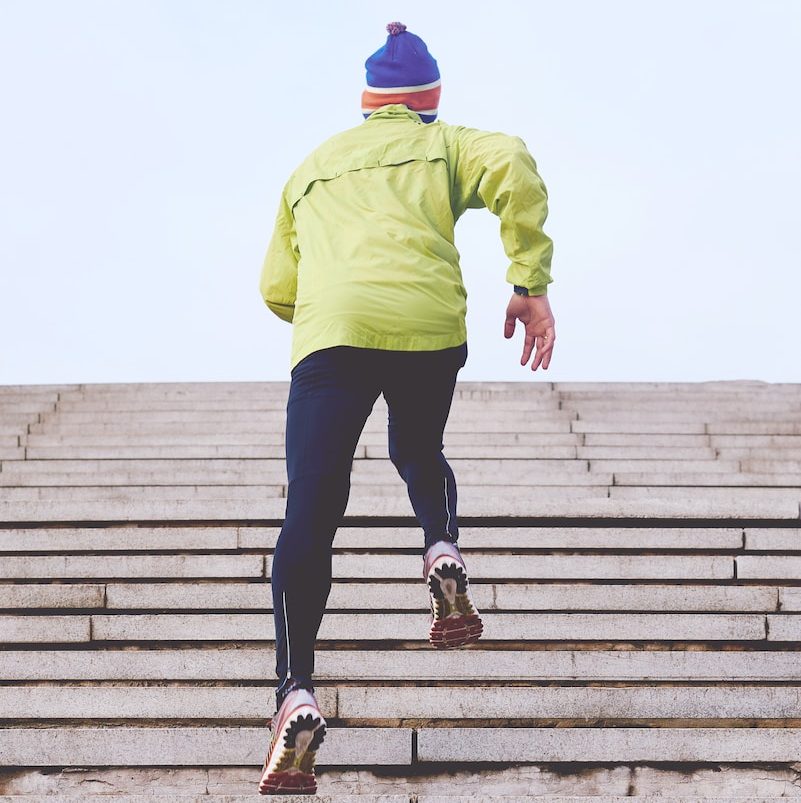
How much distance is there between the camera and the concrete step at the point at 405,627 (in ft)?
12.0

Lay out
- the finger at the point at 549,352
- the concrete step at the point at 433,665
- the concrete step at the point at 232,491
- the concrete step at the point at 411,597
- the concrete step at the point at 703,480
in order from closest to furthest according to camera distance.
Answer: the finger at the point at 549,352, the concrete step at the point at 433,665, the concrete step at the point at 411,597, the concrete step at the point at 232,491, the concrete step at the point at 703,480

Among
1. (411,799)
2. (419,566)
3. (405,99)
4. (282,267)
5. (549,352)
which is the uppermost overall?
(405,99)

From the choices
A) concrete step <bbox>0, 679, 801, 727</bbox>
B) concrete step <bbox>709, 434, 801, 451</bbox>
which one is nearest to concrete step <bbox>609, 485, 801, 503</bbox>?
concrete step <bbox>709, 434, 801, 451</bbox>

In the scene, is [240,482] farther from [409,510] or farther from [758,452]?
[758,452]

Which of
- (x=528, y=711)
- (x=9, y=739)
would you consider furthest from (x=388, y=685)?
(x=9, y=739)

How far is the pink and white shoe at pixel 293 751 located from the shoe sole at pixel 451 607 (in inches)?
18.8

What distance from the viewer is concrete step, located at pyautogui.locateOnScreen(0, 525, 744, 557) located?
13.6 feet

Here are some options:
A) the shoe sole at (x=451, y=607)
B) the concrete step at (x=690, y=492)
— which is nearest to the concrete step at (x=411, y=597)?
the shoe sole at (x=451, y=607)

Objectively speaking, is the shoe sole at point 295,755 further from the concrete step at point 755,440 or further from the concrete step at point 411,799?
the concrete step at point 755,440

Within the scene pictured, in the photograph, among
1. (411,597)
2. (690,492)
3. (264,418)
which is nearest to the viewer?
(411,597)

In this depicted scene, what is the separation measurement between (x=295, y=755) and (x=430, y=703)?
1149 millimetres

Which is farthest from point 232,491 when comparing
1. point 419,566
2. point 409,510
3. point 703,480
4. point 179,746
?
point 703,480

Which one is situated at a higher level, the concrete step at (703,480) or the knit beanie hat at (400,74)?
the knit beanie hat at (400,74)

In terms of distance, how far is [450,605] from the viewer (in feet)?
8.96
